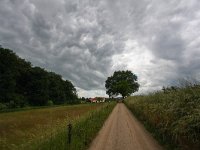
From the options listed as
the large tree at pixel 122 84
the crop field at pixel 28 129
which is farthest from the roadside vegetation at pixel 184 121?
the large tree at pixel 122 84

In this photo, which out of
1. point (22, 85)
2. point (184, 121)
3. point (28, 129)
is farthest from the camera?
point (22, 85)

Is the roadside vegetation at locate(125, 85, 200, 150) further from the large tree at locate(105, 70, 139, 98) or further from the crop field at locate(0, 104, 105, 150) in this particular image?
the large tree at locate(105, 70, 139, 98)

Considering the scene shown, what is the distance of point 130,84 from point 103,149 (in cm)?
→ 14875

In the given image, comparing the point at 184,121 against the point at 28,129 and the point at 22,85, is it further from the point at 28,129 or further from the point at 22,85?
the point at 22,85

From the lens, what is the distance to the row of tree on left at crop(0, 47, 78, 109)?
83.6 meters

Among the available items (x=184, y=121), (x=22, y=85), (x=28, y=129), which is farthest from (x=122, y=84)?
(x=184, y=121)

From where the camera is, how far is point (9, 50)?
295ft

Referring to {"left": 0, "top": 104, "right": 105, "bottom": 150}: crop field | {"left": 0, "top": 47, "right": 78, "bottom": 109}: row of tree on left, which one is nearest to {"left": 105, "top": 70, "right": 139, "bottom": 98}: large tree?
{"left": 0, "top": 47, "right": 78, "bottom": 109}: row of tree on left

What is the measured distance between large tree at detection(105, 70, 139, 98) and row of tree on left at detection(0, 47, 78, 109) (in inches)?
1178

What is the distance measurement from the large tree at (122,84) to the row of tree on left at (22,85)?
29.9m

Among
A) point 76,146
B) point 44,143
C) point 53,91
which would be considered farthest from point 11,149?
point 53,91

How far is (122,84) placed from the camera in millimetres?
156750

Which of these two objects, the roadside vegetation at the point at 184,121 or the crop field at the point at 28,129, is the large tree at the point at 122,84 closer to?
the crop field at the point at 28,129

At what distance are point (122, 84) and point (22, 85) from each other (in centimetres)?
6677
